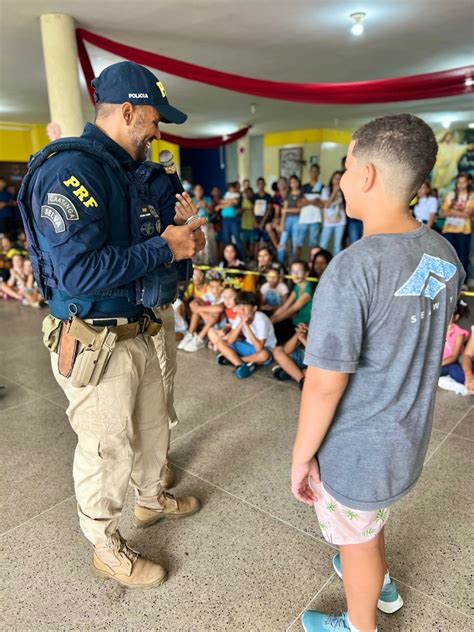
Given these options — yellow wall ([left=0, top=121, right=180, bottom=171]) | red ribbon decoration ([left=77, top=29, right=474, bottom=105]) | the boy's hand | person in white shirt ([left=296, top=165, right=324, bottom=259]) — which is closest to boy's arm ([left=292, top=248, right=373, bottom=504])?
the boy's hand

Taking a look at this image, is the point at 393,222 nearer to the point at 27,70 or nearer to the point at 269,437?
the point at 269,437

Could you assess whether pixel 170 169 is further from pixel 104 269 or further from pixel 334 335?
pixel 334 335

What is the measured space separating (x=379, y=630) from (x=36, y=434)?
2218 mm

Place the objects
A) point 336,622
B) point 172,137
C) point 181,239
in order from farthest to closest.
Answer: point 172,137, point 181,239, point 336,622

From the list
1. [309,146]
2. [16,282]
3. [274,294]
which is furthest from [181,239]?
[309,146]

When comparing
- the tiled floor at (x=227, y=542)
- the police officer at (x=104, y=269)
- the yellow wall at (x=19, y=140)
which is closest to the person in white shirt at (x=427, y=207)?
the tiled floor at (x=227, y=542)

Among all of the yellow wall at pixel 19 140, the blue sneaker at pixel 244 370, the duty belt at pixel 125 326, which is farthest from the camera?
the yellow wall at pixel 19 140

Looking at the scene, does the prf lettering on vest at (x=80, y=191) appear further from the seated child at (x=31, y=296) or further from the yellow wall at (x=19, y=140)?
the yellow wall at (x=19, y=140)

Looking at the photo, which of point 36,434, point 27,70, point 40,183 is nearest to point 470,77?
point 40,183

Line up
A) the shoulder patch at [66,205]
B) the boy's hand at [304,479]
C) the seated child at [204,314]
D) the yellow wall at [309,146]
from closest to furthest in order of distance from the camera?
1. the boy's hand at [304,479]
2. the shoulder patch at [66,205]
3. the seated child at [204,314]
4. the yellow wall at [309,146]

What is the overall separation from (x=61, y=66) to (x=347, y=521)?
15.8 ft

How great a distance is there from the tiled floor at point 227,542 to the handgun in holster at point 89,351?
2.80 ft

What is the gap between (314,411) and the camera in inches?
41.3

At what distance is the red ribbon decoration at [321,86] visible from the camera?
13.9ft
